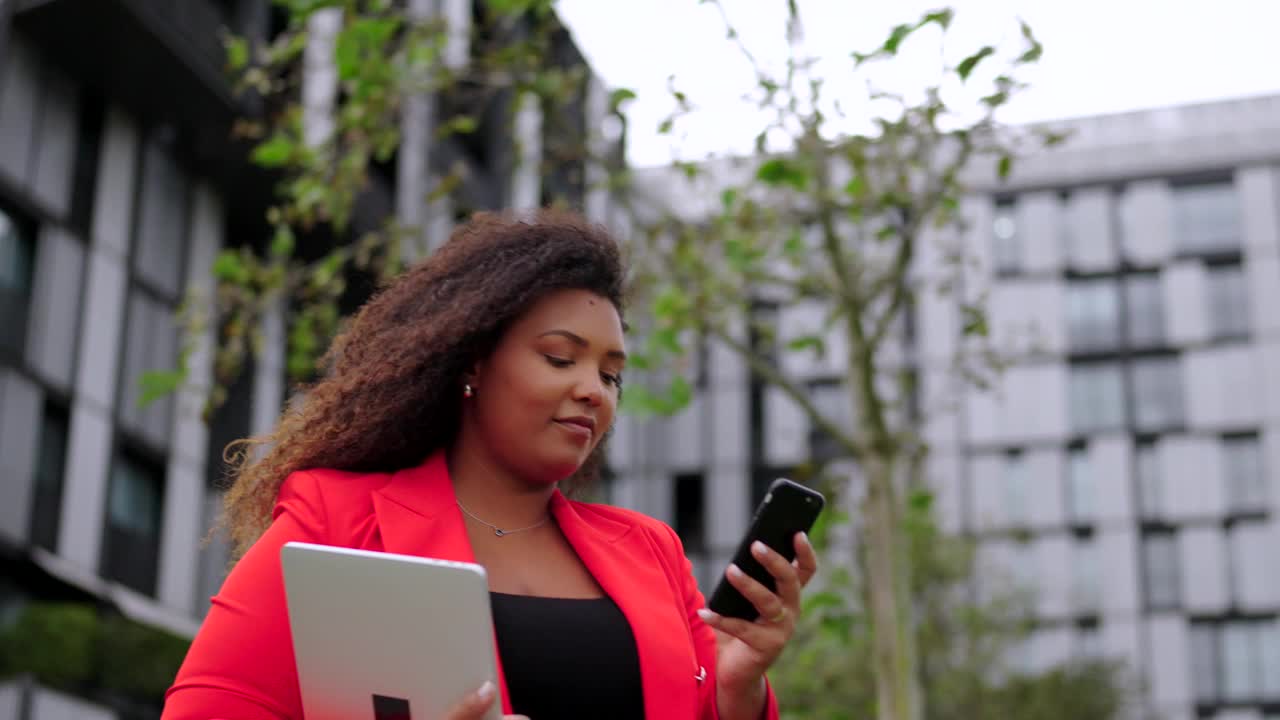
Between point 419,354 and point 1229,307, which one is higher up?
point 1229,307

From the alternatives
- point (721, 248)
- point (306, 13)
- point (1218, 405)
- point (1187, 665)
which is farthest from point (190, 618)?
point (1218, 405)

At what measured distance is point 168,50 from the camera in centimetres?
1977

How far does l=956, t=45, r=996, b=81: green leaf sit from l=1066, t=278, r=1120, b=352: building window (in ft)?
118

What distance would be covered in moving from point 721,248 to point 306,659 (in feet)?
31.6

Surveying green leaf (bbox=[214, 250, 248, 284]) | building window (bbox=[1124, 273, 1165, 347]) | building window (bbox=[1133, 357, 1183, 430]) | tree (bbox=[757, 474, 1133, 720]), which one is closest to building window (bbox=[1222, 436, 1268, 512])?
building window (bbox=[1133, 357, 1183, 430])

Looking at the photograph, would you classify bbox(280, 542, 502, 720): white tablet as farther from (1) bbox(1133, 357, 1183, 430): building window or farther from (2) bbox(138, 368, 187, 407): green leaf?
(1) bbox(1133, 357, 1183, 430): building window

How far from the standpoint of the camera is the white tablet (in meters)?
2.38

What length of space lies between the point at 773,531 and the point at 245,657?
894 millimetres

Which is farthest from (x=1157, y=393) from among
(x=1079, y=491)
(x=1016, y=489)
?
(x=1016, y=489)

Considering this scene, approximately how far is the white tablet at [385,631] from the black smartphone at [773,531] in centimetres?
54

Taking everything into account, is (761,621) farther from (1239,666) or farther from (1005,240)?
(1005,240)

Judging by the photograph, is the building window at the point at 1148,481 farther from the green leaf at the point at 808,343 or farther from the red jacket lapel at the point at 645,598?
the red jacket lapel at the point at 645,598

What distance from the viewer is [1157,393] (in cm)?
4194

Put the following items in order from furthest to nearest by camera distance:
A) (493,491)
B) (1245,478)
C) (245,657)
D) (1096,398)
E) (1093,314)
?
(1093,314), (1096,398), (1245,478), (493,491), (245,657)
